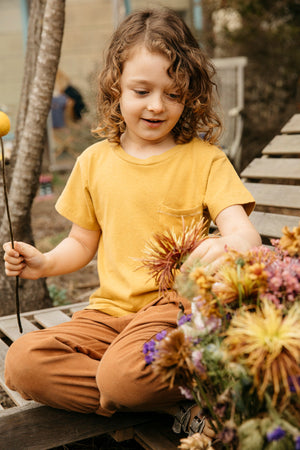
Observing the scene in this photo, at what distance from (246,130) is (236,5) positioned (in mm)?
1695

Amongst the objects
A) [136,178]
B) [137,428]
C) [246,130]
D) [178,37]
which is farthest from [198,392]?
[246,130]

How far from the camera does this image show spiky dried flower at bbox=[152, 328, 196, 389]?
3.71 feet

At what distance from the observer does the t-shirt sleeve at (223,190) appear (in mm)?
1823

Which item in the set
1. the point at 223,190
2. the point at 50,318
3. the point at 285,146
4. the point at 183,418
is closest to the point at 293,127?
the point at 285,146

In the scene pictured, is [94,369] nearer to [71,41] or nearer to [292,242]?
[292,242]

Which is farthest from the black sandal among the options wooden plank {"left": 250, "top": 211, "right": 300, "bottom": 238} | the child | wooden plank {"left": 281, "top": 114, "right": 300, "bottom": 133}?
wooden plank {"left": 281, "top": 114, "right": 300, "bottom": 133}

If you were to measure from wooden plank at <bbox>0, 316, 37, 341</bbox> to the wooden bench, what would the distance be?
1.09 m

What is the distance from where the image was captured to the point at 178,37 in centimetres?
188

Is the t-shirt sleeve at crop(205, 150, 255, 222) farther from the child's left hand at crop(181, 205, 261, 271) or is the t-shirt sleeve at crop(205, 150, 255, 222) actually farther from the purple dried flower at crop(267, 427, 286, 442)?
the purple dried flower at crop(267, 427, 286, 442)

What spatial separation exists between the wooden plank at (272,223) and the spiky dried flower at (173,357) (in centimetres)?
143

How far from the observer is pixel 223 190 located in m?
1.85

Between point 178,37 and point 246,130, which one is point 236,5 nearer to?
point 246,130

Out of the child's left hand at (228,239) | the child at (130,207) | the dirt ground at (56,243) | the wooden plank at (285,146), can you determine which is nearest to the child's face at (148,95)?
the child at (130,207)

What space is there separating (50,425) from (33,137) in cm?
154
